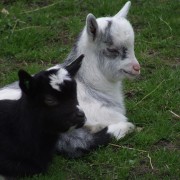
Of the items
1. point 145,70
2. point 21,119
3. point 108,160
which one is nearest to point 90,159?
point 108,160

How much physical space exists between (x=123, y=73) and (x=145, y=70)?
1.70 metres

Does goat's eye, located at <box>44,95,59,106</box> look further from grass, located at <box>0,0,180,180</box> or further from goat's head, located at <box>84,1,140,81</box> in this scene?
goat's head, located at <box>84,1,140,81</box>

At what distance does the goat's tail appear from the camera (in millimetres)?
6430

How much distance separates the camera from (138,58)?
29.0 ft

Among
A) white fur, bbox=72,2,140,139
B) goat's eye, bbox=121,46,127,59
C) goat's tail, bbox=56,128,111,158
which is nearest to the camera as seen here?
goat's tail, bbox=56,128,111,158

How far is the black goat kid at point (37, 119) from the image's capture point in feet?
18.4

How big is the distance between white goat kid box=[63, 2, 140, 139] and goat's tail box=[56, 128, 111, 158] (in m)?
0.23

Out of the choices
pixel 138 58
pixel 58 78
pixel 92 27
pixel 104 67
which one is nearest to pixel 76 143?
pixel 104 67

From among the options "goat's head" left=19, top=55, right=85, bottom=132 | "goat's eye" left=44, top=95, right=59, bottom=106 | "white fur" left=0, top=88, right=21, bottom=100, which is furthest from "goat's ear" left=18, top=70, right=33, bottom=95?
"white fur" left=0, top=88, right=21, bottom=100

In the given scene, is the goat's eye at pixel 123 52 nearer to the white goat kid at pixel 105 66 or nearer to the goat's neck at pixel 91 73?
the white goat kid at pixel 105 66

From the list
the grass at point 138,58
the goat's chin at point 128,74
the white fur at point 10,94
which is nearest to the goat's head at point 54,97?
the grass at point 138,58

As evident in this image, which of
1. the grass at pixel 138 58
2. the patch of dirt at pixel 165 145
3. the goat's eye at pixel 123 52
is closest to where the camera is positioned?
the grass at pixel 138 58

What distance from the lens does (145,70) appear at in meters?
8.55

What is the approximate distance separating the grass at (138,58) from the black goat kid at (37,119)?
24cm
